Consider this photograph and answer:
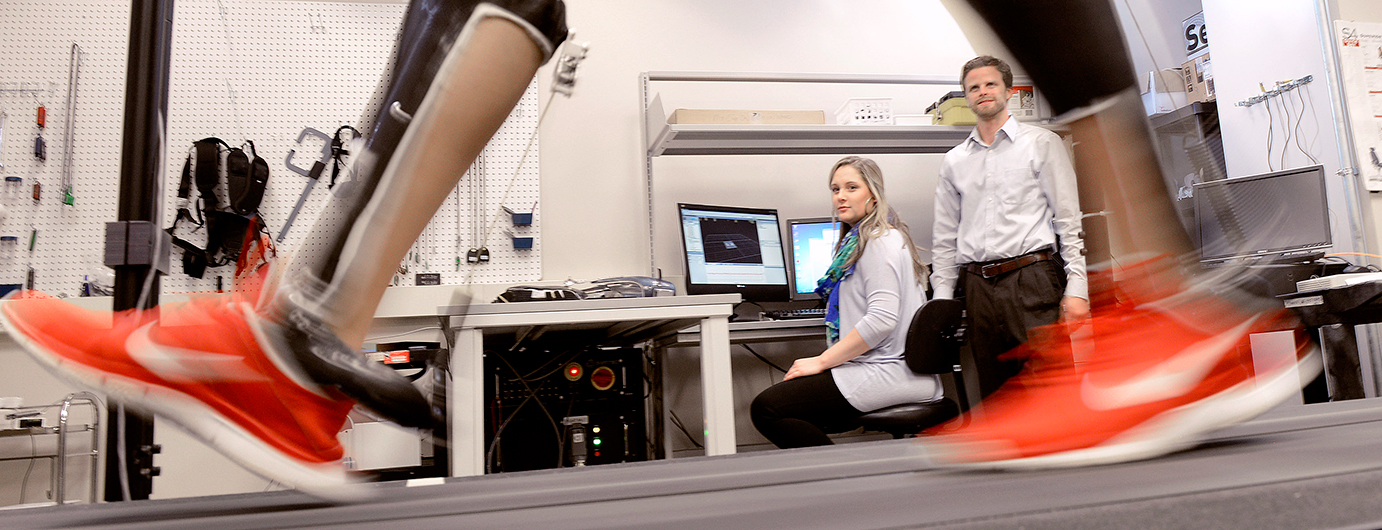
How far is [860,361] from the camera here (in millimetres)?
2256

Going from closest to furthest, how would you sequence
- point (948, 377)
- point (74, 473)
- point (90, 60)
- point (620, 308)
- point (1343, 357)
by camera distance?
point (620, 308)
point (1343, 357)
point (74, 473)
point (90, 60)
point (948, 377)

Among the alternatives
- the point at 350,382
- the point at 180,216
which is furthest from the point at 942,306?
the point at 180,216

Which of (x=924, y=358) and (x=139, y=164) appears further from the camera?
(x=924, y=358)

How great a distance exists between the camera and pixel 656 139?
3.23 metres

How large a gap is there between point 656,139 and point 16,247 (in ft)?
7.95

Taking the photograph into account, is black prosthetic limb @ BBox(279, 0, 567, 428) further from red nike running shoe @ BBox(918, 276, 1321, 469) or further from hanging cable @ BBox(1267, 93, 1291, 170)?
hanging cable @ BBox(1267, 93, 1291, 170)

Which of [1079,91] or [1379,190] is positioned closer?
[1079,91]

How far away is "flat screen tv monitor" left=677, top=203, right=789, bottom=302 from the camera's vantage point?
10.2 ft

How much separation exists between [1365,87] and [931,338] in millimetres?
2543

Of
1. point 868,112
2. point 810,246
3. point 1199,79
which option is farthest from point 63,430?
point 1199,79

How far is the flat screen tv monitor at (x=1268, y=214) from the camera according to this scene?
2.92 meters

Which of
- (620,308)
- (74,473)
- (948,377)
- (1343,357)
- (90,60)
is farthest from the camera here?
(948,377)

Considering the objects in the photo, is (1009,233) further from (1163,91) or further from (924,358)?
(1163,91)

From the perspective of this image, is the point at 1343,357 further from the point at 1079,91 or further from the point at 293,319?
the point at 293,319
